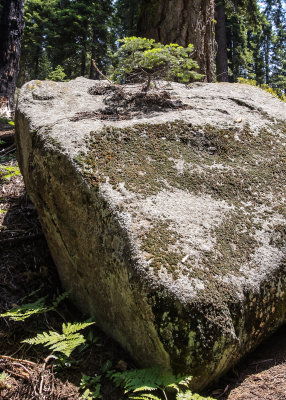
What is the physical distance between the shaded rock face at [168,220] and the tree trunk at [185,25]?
293 centimetres

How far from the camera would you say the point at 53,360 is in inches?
78.0

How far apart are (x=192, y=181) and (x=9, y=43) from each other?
7697 millimetres

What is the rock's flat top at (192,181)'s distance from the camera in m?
1.89

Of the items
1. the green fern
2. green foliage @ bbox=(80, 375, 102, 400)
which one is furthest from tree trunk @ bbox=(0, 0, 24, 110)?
the green fern

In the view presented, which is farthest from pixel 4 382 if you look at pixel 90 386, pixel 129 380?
pixel 129 380

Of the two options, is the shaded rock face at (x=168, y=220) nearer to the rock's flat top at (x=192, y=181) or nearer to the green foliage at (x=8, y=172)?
the rock's flat top at (x=192, y=181)

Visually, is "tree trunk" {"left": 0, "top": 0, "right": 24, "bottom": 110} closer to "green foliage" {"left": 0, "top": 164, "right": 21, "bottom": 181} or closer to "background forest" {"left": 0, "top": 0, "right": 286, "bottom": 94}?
"green foliage" {"left": 0, "top": 164, "right": 21, "bottom": 181}

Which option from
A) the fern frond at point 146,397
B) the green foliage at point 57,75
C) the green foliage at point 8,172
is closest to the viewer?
the fern frond at point 146,397

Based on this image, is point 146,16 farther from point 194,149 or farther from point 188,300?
point 188,300

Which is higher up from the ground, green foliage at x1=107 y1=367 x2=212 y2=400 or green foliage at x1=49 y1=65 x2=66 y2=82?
green foliage at x1=49 y1=65 x2=66 y2=82

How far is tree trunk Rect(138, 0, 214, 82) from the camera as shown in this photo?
17.8 ft

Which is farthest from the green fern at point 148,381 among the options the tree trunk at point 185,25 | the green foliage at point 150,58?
the tree trunk at point 185,25

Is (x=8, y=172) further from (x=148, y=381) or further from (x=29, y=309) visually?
(x=148, y=381)

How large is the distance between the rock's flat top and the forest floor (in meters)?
0.54
